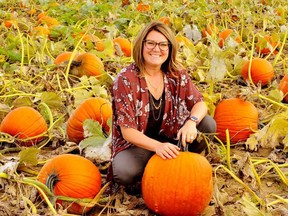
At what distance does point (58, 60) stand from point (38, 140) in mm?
1339

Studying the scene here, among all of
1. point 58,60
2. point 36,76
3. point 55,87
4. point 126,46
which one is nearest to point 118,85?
point 55,87

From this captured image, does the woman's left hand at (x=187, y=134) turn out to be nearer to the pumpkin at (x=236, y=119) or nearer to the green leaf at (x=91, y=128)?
the green leaf at (x=91, y=128)

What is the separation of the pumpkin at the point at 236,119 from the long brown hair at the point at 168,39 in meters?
0.67

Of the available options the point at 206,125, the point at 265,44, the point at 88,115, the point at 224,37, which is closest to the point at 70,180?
the point at 88,115

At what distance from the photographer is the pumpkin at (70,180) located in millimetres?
2662

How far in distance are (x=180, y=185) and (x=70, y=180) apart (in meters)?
0.58

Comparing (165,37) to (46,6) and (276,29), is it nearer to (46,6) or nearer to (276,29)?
(276,29)

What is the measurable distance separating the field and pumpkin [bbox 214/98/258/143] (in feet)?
0.16

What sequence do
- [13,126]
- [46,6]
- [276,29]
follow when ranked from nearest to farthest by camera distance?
[13,126] → [276,29] → [46,6]

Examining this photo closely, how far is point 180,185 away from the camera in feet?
8.13

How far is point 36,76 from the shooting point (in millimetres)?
4328

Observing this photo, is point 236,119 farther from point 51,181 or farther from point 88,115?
point 51,181

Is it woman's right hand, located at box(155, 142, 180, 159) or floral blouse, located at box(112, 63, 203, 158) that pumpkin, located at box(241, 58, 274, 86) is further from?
woman's right hand, located at box(155, 142, 180, 159)

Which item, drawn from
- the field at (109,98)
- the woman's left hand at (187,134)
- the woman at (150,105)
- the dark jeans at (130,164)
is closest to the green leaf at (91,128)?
the field at (109,98)
